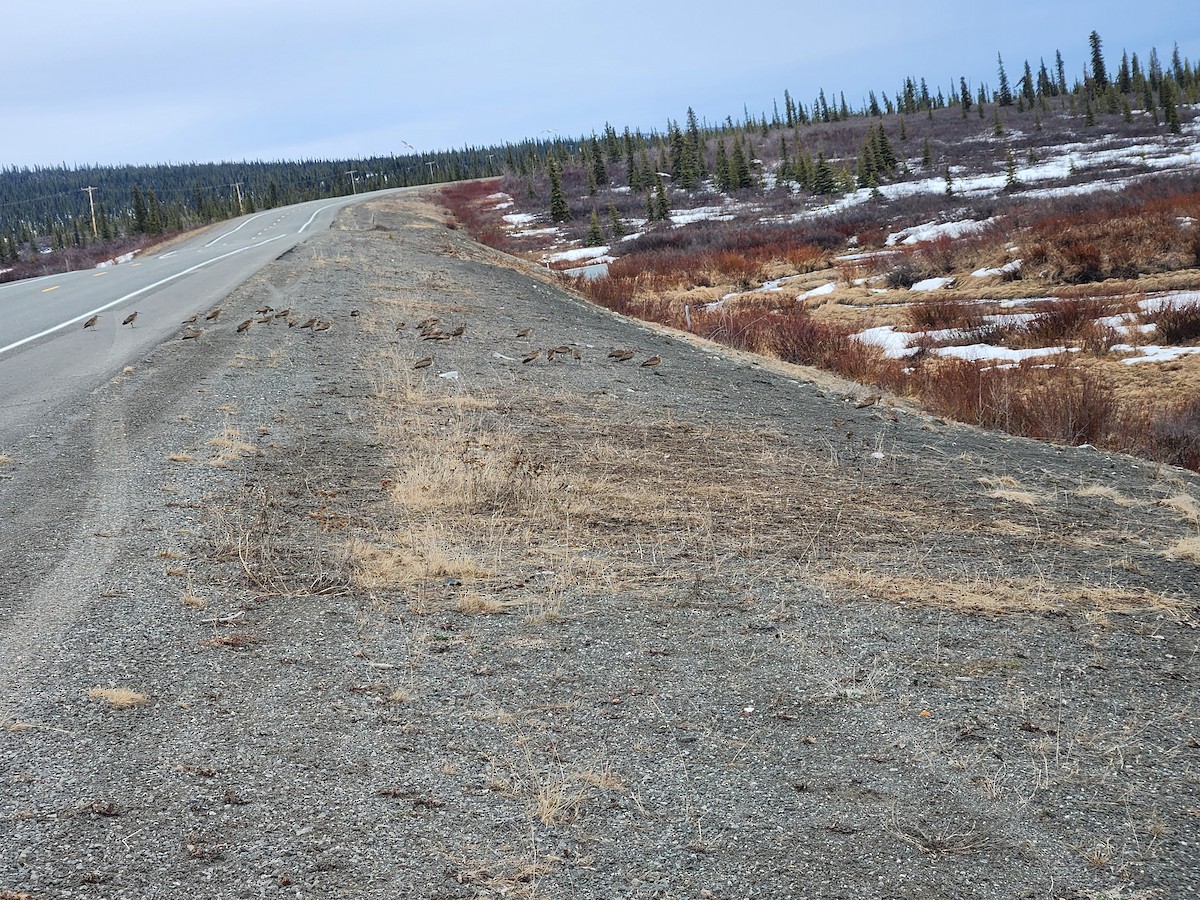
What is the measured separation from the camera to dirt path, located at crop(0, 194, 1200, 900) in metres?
2.55

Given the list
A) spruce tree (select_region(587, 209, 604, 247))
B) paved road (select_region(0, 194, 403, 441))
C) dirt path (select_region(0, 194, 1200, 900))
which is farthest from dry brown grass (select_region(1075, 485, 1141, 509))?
spruce tree (select_region(587, 209, 604, 247))

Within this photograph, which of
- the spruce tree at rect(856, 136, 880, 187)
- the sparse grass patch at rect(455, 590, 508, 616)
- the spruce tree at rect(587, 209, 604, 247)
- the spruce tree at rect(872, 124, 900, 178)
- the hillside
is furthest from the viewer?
the spruce tree at rect(872, 124, 900, 178)

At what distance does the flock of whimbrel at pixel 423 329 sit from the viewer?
10505 millimetres

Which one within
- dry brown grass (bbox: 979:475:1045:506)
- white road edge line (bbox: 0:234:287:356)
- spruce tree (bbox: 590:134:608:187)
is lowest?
dry brown grass (bbox: 979:475:1045:506)

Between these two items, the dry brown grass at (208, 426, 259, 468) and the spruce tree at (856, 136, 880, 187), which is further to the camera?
the spruce tree at (856, 136, 880, 187)

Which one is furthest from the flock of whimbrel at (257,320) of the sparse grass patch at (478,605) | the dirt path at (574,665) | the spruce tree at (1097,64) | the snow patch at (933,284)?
the spruce tree at (1097,64)

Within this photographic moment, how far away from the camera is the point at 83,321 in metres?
11.8

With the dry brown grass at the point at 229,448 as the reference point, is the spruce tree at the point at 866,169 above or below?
above

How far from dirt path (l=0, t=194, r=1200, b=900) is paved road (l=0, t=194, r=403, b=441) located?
0.63 metres

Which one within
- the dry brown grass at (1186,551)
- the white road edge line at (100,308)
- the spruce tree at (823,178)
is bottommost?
the dry brown grass at (1186,551)

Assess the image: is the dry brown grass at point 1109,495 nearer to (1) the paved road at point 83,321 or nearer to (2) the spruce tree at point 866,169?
(1) the paved road at point 83,321

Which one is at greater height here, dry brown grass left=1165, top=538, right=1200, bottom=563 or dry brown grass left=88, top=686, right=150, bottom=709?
dry brown grass left=88, top=686, right=150, bottom=709

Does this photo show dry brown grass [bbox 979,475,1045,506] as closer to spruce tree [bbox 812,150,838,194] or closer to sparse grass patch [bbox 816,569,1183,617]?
sparse grass patch [bbox 816,569,1183,617]

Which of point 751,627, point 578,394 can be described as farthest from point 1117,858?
point 578,394
